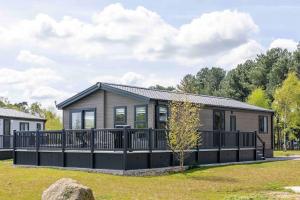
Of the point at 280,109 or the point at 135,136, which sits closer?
the point at 135,136

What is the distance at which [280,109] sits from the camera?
5356 centimetres

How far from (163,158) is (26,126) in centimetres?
2114

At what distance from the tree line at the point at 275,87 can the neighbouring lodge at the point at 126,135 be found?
776 inches

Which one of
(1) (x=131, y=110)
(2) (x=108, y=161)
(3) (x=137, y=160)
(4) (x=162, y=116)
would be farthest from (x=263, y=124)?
(2) (x=108, y=161)

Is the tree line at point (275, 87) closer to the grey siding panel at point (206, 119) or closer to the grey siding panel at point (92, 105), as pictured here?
the grey siding panel at point (206, 119)

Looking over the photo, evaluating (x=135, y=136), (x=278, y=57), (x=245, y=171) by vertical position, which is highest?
(x=278, y=57)

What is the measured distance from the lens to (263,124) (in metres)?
33.5

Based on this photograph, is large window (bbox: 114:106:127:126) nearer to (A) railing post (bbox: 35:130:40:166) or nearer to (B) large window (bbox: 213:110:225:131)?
(A) railing post (bbox: 35:130:40:166)

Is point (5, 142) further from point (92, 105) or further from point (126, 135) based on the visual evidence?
point (126, 135)

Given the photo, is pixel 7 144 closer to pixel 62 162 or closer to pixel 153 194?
pixel 62 162

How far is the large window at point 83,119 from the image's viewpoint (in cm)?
2677

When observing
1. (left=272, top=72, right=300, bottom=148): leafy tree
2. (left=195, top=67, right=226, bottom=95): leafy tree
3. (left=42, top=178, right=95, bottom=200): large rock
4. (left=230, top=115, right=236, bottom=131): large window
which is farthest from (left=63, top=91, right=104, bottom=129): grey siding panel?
(left=195, top=67, right=226, bottom=95): leafy tree

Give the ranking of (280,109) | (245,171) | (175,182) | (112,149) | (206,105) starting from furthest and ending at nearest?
(280,109) → (206,105) → (245,171) → (112,149) → (175,182)

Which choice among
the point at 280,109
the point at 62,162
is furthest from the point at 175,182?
the point at 280,109
